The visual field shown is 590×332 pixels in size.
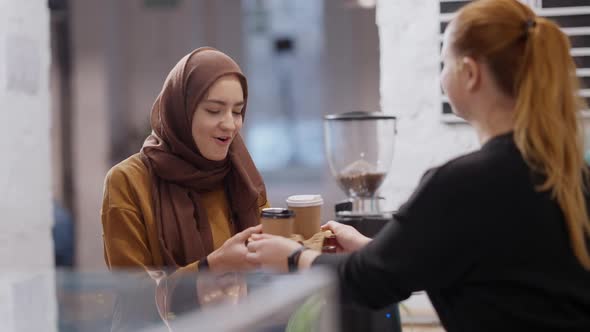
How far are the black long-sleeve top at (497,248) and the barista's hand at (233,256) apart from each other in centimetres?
41

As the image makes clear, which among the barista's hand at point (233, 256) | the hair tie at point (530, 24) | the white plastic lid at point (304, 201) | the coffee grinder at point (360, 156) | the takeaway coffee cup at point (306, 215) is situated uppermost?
the hair tie at point (530, 24)

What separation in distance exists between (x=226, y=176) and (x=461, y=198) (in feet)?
3.01

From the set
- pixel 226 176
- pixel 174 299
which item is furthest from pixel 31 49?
pixel 174 299

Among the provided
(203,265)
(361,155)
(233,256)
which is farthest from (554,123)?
(203,265)

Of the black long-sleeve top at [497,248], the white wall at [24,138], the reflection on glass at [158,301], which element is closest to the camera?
the reflection on glass at [158,301]

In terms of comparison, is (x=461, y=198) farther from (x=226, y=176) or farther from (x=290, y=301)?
(x=226, y=176)

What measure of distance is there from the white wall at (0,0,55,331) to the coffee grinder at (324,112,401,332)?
1.64 metres

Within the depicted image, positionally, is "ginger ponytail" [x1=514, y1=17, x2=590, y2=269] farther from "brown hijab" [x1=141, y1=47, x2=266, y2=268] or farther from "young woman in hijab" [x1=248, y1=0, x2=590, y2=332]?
"brown hijab" [x1=141, y1=47, x2=266, y2=268]

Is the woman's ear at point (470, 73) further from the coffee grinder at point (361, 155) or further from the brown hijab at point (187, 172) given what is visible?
the brown hijab at point (187, 172)

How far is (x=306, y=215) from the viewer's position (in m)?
1.65

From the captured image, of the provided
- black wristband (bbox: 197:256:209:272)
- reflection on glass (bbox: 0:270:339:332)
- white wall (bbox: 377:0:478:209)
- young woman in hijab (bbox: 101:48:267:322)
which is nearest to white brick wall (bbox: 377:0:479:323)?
white wall (bbox: 377:0:478:209)

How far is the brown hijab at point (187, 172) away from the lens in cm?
185

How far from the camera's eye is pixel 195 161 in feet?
6.30

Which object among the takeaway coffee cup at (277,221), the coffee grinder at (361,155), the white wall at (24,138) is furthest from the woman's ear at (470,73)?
the white wall at (24,138)
